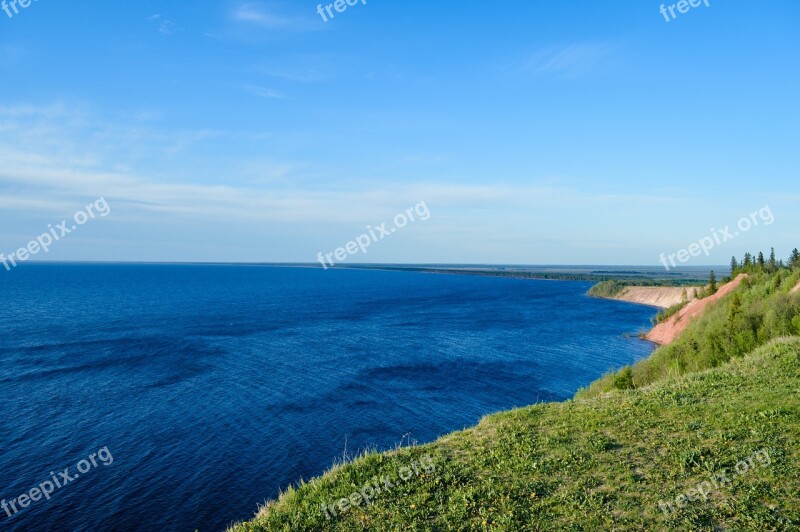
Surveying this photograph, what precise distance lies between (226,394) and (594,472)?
37717 mm

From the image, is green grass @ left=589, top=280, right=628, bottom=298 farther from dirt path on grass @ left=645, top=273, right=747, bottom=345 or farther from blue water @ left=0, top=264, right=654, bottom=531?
dirt path on grass @ left=645, top=273, right=747, bottom=345

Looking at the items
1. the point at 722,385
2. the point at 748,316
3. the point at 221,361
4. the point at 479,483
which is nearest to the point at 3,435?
the point at 221,361

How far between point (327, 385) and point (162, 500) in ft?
73.7

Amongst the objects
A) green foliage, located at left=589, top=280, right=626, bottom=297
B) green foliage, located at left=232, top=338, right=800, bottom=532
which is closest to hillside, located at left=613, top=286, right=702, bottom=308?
green foliage, located at left=589, top=280, right=626, bottom=297

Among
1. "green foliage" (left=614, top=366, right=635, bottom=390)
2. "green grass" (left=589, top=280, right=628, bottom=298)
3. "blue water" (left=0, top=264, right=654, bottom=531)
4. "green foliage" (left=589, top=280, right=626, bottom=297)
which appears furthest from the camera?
"green foliage" (left=589, top=280, right=626, bottom=297)

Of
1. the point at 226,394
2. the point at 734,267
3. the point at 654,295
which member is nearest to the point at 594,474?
the point at 226,394

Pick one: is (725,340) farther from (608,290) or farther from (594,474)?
(608,290)

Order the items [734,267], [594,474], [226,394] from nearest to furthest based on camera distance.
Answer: [594,474] < [226,394] < [734,267]

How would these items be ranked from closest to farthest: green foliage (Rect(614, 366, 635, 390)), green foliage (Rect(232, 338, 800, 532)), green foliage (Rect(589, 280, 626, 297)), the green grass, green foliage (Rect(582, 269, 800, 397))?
green foliage (Rect(232, 338, 800, 532)) < green foliage (Rect(614, 366, 635, 390)) < green foliage (Rect(582, 269, 800, 397)) < the green grass < green foliage (Rect(589, 280, 626, 297))

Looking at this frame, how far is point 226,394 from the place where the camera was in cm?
4331

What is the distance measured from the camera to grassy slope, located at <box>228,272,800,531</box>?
→ 10797 mm

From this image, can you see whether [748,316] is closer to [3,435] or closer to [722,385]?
[722,385]

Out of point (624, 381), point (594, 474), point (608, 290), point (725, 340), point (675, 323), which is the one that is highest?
point (594, 474)

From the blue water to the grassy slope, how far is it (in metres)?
14.8
